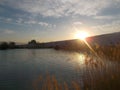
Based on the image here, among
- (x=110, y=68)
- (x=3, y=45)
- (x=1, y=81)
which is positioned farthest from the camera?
(x=3, y=45)

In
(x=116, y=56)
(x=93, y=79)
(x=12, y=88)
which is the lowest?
(x=12, y=88)

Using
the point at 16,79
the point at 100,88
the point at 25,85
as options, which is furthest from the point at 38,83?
the point at 100,88

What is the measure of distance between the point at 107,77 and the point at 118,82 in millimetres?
450

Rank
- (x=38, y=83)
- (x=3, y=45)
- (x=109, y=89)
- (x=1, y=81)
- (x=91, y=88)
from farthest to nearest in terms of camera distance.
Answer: (x=3, y=45)
(x=1, y=81)
(x=38, y=83)
(x=91, y=88)
(x=109, y=89)

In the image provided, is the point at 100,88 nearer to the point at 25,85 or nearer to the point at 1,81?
the point at 25,85

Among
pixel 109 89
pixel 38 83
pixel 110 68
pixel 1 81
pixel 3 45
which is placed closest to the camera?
pixel 109 89

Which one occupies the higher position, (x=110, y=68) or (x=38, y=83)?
(x=110, y=68)

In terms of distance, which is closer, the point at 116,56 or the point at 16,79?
the point at 116,56

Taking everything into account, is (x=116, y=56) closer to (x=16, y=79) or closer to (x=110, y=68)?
(x=110, y=68)

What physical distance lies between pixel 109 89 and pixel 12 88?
371 centimetres

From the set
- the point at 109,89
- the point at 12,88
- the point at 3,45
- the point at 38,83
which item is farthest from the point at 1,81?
the point at 3,45

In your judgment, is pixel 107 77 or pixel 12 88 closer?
pixel 107 77

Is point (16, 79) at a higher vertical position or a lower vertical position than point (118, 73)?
lower

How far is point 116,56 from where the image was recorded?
551cm
